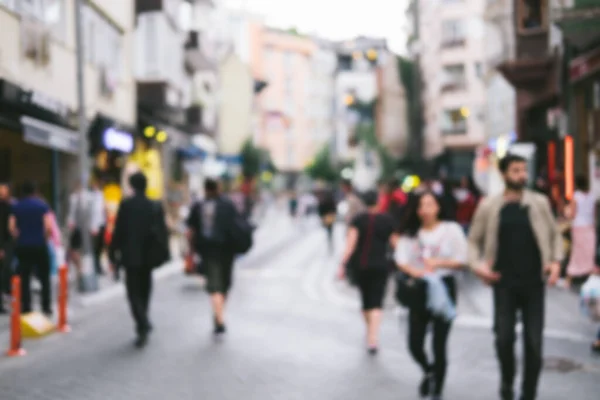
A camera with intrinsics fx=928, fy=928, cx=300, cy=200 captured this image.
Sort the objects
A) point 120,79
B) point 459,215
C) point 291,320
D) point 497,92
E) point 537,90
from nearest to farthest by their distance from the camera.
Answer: point 291,320 → point 459,215 → point 537,90 → point 120,79 → point 497,92

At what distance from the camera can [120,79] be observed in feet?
91.7

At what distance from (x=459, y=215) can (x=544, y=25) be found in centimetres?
619

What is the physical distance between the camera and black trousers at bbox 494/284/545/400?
6.16 metres

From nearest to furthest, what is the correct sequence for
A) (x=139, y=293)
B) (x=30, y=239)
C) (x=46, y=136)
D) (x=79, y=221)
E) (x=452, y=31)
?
(x=139, y=293) < (x=30, y=239) < (x=79, y=221) < (x=46, y=136) < (x=452, y=31)

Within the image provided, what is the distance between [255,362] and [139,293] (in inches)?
77.3

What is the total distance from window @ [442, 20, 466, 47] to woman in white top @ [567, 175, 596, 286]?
4300cm

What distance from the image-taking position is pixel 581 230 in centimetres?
1498

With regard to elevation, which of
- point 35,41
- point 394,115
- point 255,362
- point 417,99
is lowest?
point 255,362

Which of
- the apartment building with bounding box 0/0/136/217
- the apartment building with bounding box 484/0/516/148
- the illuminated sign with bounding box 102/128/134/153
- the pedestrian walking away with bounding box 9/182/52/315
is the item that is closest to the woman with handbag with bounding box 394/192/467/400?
the pedestrian walking away with bounding box 9/182/52/315

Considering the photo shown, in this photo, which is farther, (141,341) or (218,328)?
(218,328)

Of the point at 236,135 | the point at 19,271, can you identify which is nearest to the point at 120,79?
the point at 19,271

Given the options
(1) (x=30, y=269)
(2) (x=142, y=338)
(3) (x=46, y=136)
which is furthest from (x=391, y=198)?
(2) (x=142, y=338)

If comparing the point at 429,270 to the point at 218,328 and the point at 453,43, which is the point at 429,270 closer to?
the point at 218,328

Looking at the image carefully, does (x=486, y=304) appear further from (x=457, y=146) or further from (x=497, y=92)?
(x=457, y=146)
